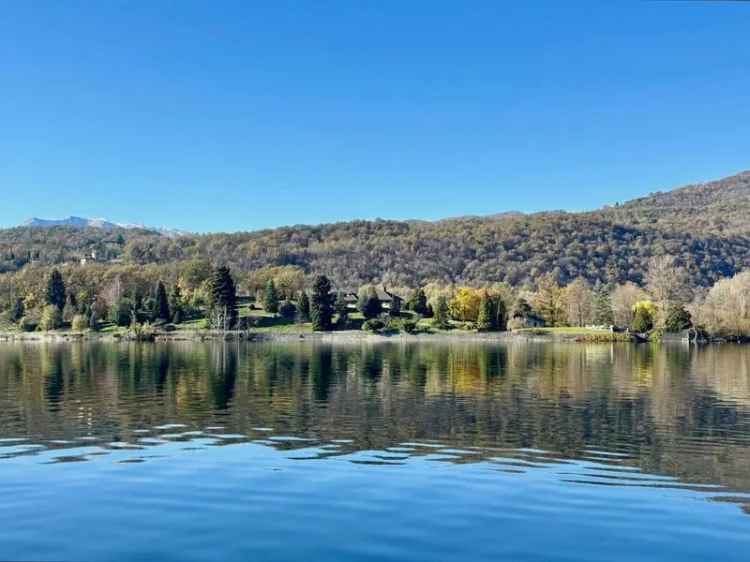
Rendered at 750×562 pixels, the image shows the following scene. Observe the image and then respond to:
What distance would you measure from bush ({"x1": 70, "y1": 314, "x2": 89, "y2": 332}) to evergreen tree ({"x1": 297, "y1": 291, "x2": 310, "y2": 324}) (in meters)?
37.9

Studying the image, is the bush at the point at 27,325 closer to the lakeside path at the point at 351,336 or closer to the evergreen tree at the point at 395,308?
the lakeside path at the point at 351,336

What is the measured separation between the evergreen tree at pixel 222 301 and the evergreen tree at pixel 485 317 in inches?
1641

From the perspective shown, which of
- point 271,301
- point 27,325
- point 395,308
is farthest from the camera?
point 27,325

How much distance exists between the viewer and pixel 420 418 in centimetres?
2734

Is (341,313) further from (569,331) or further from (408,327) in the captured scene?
(569,331)

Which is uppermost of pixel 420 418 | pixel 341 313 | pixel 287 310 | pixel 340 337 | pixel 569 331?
pixel 287 310

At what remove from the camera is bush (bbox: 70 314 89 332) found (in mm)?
128875

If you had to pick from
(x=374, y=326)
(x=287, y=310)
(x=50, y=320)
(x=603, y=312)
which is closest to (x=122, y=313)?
(x=50, y=320)

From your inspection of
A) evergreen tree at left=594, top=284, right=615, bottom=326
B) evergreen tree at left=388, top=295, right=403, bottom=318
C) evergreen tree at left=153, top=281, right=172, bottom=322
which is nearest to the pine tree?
evergreen tree at left=388, top=295, right=403, bottom=318

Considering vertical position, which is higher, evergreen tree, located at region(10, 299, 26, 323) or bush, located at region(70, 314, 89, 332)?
evergreen tree, located at region(10, 299, 26, 323)

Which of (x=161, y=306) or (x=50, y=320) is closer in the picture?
(x=161, y=306)

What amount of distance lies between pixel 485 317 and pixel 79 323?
7128 centimetres

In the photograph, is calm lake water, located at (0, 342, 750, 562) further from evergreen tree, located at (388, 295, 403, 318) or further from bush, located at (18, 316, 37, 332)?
bush, located at (18, 316, 37, 332)

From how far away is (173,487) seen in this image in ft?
54.4
